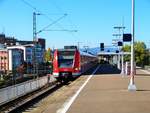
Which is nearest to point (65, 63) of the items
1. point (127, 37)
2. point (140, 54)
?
point (127, 37)

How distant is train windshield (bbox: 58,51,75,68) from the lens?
3828 cm

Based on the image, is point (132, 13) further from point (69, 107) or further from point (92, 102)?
point (69, 107)

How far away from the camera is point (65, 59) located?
38.4 metres

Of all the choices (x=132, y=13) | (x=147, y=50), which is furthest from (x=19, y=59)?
(x=132, y=13)

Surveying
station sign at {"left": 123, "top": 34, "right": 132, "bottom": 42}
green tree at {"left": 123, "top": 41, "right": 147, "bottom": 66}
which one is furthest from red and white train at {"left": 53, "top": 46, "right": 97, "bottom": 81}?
green tree at {"left": 123, "top": 41, "right": 147, "bottom": 66}

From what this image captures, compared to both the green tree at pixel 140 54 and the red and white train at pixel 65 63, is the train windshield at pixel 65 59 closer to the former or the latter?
the red and white train at pixel 65 63

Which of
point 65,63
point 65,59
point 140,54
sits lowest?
point 65,63

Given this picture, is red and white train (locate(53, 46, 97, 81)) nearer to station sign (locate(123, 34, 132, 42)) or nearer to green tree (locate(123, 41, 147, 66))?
station sign (locate(123, 34, 132, 42))

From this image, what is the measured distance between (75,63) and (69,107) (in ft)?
75.0

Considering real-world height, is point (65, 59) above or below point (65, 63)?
above

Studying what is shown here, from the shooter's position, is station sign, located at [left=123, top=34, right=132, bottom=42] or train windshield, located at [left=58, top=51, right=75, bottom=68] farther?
train windshield, located at [left=58, top=51, right=75, bottom=68]

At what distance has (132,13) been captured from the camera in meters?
22.4

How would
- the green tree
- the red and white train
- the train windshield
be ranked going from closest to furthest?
the red and white train
the train windshield
the green tree

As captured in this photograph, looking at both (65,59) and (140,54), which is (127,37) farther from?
(140,54)
